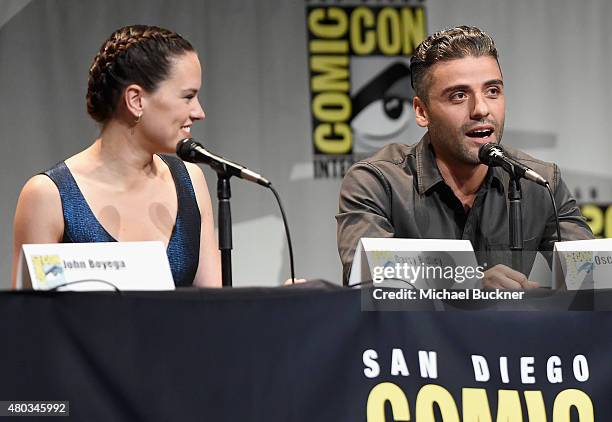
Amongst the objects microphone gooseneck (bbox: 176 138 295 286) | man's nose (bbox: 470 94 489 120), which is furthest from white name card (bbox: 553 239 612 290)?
man's nose (bbox: 470 94 489 120)

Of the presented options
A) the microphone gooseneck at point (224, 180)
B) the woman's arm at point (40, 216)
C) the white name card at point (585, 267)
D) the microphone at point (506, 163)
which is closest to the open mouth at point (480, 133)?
the microphone at point (506, 163)

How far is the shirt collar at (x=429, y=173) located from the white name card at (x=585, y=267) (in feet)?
2.89

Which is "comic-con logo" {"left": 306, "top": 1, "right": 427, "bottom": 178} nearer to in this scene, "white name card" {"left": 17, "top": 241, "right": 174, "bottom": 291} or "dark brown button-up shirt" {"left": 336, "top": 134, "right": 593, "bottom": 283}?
"dark brown button-up shirt" {"left": 336, "top": 134, "right": 593, "bottom": 283}

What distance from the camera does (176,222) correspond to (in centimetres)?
280

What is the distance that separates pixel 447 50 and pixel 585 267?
108 cm

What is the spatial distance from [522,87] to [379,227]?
98.3 inches

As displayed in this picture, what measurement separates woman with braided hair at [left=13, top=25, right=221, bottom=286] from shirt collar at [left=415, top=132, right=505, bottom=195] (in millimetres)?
662

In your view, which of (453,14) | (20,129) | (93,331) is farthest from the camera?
(453,14)

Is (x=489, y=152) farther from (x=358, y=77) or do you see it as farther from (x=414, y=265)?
(x=358, y=77)

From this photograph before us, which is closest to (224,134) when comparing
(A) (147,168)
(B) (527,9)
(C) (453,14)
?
(C) (453,14)

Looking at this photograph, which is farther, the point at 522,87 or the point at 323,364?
the point at 522,87

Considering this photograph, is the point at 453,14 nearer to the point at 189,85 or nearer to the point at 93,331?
the point at 189,85

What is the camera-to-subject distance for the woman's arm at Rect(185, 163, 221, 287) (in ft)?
9.34

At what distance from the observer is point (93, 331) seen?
175 cm
